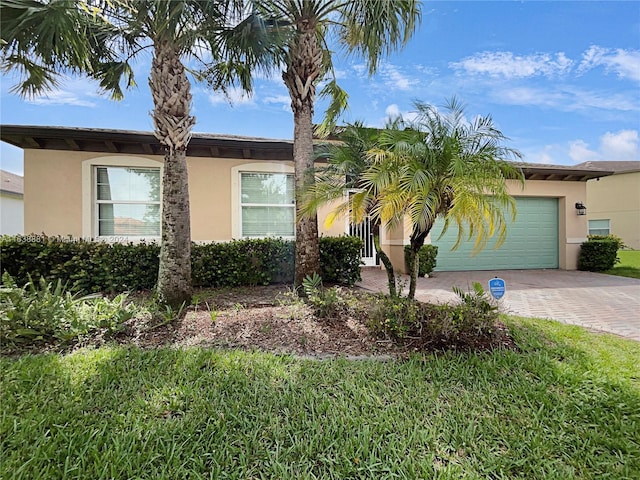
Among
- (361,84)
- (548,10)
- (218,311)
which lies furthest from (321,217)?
(548,10)

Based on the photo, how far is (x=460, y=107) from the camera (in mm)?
4695

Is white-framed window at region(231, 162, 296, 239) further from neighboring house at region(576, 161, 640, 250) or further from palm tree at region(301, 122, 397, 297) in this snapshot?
neighboring house at region(576, 161, 640, 250)

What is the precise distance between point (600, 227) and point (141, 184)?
32216 millimetres

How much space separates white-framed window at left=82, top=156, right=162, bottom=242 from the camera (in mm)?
9453

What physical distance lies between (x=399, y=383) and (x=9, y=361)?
448 centimetres

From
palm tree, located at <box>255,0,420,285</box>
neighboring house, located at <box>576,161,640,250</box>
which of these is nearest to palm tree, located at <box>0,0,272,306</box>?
palm tree, located at <box>255,0,420,285</box>

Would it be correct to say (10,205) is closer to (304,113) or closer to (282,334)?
(304,113)

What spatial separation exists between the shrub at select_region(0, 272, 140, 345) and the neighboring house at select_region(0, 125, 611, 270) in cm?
546

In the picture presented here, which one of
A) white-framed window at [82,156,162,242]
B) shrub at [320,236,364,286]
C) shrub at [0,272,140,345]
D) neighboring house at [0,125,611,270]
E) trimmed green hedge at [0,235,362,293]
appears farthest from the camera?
white-framed window at [82,156,162,242]

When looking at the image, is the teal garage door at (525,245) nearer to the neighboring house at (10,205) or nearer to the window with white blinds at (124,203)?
the window with white blinds at (124,203)

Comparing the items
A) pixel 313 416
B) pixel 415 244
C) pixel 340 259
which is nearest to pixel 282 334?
pixel 313 416

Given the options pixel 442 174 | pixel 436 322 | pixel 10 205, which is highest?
pixel 10 205

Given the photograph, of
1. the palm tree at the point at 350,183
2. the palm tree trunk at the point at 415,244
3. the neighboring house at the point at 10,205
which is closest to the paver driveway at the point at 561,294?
the palm tree trunk at the point at 415,244

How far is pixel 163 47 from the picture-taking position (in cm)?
550
